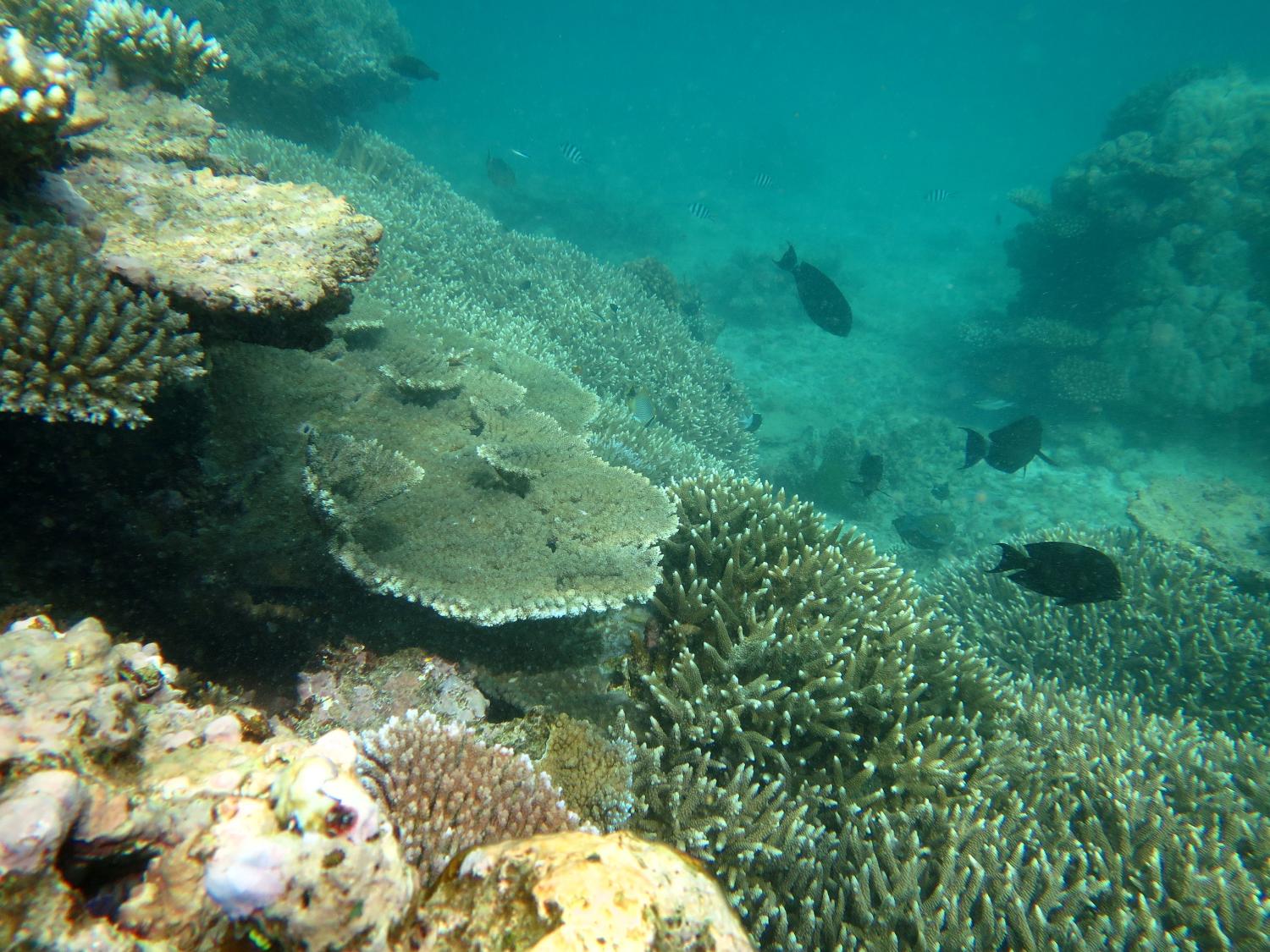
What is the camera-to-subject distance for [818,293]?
765cm

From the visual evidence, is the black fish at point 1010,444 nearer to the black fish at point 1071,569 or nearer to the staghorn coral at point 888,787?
the black fish at point 1071,569

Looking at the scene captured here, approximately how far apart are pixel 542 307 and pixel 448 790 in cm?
946

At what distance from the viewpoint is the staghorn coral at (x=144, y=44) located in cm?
542

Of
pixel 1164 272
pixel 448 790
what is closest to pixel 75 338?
pixel 448 790

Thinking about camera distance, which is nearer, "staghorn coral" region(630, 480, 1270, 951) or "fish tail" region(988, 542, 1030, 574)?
"staghorn coral" region(630, 480, 1270, 951)

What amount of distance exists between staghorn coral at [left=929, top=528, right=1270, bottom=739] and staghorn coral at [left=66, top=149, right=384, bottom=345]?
24.2 feet

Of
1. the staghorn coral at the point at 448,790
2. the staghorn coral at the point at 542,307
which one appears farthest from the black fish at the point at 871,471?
the staghorn coral at the point at 448,790

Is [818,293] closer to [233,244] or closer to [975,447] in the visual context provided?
[975,447]

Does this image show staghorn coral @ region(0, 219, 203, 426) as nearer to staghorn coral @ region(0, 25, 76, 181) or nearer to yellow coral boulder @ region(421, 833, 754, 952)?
staghorn coral @ region(0, 25, 76, 181)

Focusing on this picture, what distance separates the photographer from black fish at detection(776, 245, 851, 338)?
7.60 m

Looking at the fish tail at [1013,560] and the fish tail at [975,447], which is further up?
the fish tail at [975,447]

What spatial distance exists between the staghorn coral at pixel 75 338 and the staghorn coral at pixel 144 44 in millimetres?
4353

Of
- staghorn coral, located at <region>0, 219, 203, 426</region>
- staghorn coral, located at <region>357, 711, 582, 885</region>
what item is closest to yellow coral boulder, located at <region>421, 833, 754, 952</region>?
staghorn coral, located at <region>357, 711, 582, 885</region>

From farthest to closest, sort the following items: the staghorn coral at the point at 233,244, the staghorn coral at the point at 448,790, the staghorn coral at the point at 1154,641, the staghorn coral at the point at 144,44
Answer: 1. the staghorn coral at the point at 1154,641
2. the staghorn coral at the point at 144,44
3. the staghorn coral at the point at 233,244
4. the staghorn coral at the point at 448,790
